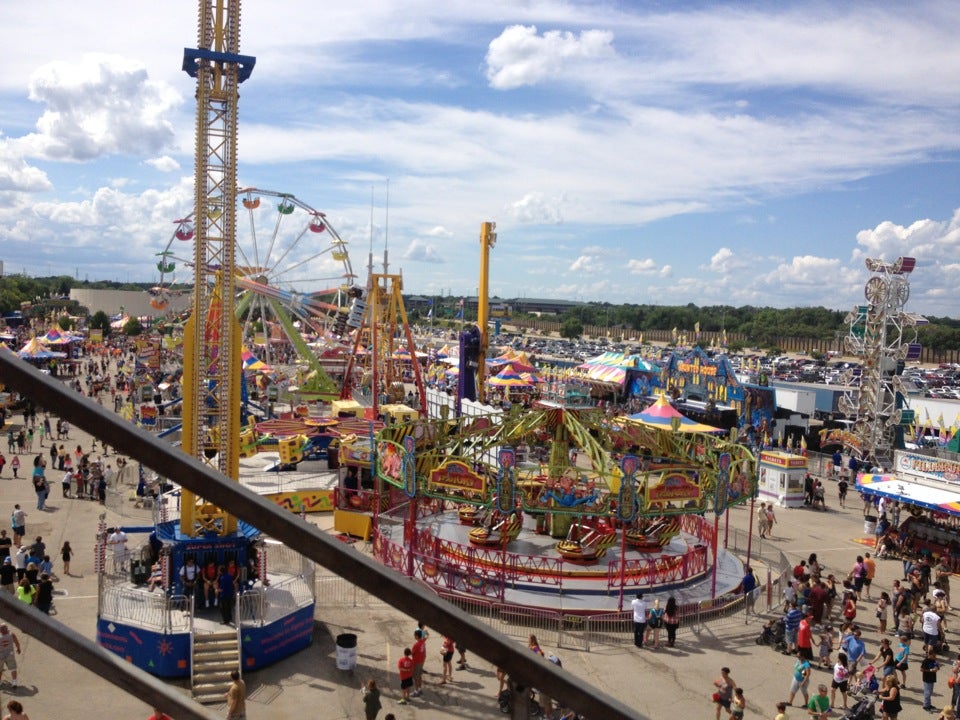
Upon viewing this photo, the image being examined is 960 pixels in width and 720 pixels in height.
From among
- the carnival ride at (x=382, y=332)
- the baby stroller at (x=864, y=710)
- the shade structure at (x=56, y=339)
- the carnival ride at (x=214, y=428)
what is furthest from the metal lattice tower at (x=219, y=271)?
the shade structure at (x=56, y=339)

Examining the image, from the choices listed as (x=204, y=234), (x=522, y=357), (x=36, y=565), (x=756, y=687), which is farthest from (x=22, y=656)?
(x=522, y=357)

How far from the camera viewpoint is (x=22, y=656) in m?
12.0

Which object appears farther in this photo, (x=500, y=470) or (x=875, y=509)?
(x=875, y=509)

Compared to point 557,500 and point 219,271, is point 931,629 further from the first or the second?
point 219,271

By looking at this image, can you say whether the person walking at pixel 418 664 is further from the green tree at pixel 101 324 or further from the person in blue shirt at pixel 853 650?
the green tree at pixel 101 324

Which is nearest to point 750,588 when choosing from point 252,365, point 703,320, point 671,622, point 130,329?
point 671,622

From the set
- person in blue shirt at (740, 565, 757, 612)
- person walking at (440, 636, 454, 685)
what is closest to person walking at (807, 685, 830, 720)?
person in blue shirt at (740, 565, 757, 612)

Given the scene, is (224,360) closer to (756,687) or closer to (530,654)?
(756,687)

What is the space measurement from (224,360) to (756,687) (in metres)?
9.64

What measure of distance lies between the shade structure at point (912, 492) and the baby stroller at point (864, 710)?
28.5 ft

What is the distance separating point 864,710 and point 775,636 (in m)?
2.95

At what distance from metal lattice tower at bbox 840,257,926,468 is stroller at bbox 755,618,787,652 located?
19257mm

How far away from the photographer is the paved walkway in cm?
1099

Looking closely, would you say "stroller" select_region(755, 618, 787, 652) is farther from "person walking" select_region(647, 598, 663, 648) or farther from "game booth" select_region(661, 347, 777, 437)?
"game booth" select_region(661, 347, 777, 437)
